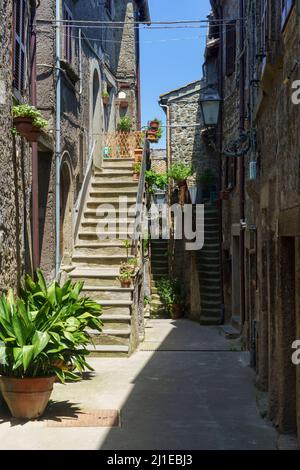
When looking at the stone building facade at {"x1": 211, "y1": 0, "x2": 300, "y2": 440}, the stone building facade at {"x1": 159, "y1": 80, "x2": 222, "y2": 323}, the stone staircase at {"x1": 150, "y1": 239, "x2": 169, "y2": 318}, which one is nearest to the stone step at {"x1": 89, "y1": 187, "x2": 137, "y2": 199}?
the stone building facade at {"x1": 211, "y1": 0, "x2": 300, "y2": 440}

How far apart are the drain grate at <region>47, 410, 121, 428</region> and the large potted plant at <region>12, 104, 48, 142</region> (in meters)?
3.26

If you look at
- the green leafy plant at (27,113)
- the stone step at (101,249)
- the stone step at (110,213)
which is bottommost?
the stone step at (101,249)

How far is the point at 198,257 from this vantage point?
603 inches

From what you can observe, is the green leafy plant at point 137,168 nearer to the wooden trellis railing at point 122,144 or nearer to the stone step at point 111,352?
the wooden trellis railing at point 122,144

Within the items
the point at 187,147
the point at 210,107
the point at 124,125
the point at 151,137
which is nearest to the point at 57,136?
the point at 210,107

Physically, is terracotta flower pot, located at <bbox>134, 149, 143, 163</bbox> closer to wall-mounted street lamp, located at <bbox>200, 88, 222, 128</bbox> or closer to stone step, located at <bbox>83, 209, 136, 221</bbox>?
stone step, located at <bbox>83, 209, 136, 221</bbox>

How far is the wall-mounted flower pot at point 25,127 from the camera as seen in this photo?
6.90m

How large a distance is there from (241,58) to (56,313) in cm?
736

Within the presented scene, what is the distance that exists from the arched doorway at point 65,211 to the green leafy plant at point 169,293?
497 cm

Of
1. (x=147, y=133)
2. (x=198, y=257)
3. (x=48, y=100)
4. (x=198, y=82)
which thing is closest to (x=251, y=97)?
(x=48, y=100)

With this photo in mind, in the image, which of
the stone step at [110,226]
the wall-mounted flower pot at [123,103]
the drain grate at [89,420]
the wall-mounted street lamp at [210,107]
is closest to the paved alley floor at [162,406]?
the drain grate at [89,420]

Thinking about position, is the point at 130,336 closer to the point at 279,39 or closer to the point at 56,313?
the point at 56,313

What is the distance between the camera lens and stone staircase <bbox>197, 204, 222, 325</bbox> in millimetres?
14172

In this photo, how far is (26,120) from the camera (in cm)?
689
